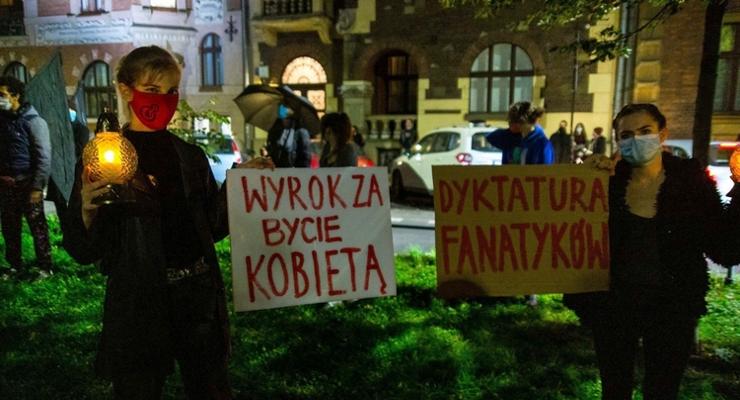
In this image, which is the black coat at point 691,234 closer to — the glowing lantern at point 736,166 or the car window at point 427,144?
the glowing lantern at point 736,166

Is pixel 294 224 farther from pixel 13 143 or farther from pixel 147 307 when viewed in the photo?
pixel 13 143

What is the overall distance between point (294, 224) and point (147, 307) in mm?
1040

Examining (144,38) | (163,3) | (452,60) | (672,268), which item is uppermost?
(163,3)

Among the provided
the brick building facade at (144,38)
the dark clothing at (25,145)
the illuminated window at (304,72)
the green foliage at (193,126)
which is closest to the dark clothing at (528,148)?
the green foliage at (193,126)

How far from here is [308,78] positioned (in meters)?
Answer: 20.0

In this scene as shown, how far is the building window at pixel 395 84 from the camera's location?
1912 cm

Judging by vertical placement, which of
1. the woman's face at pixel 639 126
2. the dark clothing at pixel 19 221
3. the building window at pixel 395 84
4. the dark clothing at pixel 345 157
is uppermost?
the building window at pixel 395 84

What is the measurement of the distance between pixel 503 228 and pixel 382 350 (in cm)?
152

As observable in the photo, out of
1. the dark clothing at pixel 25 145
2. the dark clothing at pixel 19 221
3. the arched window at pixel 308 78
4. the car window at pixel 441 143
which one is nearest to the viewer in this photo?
the dark clothing at pixel 25 145

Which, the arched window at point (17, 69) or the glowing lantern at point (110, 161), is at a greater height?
the arched window at point (17, 69)

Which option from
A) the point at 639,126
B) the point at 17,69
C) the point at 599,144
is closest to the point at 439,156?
the point at 599,144

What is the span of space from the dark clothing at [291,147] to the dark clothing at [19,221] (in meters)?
2.60

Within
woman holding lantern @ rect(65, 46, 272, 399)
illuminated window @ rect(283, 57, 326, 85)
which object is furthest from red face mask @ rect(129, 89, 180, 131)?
illuminated window @ rect(283, 57, 326, 85)

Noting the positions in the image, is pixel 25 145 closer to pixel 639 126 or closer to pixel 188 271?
pixel 188 271
